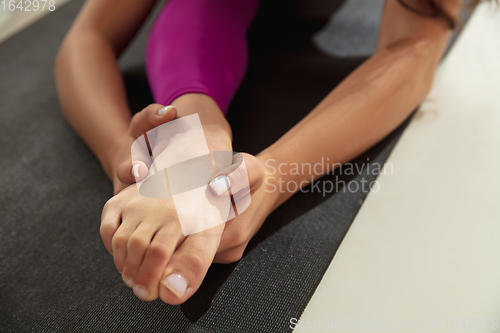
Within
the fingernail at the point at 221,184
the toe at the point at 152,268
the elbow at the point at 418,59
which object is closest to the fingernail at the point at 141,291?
the toe at the point at 152,268

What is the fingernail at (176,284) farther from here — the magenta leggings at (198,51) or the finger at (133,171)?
the magenta leggings at (198,51)

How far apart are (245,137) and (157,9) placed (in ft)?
2.12

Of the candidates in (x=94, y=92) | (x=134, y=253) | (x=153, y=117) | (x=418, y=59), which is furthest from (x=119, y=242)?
(x=418, y=59)

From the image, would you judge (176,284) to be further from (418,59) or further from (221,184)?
(418,59)

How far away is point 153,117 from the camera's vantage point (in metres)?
0.42

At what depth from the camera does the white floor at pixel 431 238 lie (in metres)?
0.39

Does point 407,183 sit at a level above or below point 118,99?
below

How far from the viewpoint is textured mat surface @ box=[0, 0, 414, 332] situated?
41cm

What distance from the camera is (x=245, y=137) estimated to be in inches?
22.7

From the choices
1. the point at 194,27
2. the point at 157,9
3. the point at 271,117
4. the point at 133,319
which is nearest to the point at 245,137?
the point at 271,117

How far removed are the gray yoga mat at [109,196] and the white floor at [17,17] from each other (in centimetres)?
33

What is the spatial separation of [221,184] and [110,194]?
252mm

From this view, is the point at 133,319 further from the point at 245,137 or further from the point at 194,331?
the point at 245,137

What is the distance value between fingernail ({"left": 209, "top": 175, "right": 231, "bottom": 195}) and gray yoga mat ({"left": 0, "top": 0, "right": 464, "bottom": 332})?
0.38 ft
